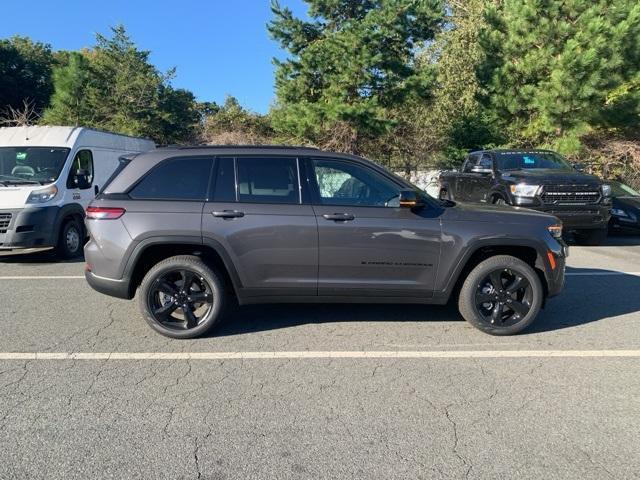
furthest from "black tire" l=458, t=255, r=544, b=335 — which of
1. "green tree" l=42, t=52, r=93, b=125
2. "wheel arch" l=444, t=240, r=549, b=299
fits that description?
"green tree" l=42, t=52, r=93, b=125

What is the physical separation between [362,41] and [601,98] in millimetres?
7899

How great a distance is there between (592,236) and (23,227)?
10614mm

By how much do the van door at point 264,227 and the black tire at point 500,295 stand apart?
58.9 inches

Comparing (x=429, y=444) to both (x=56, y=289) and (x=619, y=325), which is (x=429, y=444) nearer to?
(x=619, y=325)

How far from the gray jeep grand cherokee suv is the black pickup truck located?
4994 millimetres

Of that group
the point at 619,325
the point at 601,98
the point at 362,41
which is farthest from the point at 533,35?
the point at 619,325

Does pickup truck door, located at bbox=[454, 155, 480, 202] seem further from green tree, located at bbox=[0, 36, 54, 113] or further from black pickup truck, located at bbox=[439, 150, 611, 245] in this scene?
green tree, located at bbox=[0, 36, 54, 113]

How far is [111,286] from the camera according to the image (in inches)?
191

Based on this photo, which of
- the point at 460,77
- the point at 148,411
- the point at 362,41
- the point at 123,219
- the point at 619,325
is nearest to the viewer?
the point at 148,411

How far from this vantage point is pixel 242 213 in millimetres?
4773

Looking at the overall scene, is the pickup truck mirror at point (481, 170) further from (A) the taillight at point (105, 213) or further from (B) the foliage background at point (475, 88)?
(A) the taillight at point (105, 213)

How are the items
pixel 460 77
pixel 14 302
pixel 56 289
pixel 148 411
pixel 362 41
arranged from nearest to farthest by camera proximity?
pixel 148 411 → pixel 14 302 → pixel 56 289 → pixel 362 41 → pixel 460 77

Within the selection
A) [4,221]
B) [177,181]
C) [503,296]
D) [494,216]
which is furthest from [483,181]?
[4,221]

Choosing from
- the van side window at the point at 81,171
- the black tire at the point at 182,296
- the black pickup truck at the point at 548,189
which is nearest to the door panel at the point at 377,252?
the black tire at the point at 182,296
